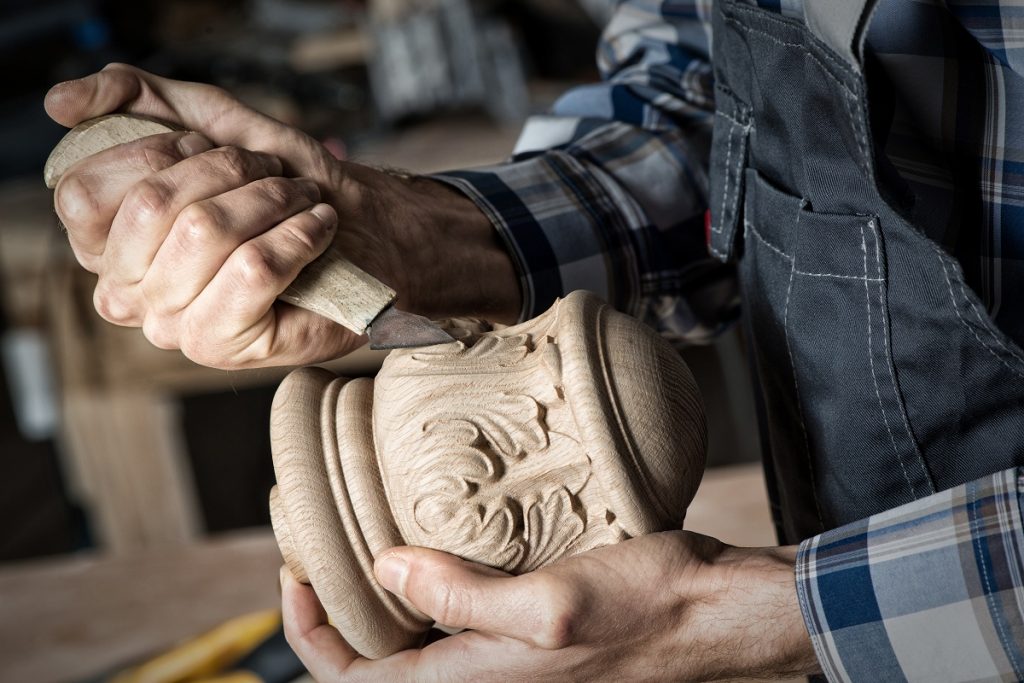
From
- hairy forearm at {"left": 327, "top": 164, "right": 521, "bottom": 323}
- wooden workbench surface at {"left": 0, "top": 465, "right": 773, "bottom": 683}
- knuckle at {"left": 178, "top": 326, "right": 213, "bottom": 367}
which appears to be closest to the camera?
knuckle at {"left": 178, "top": 326, "right": 213, "bottom": 367}

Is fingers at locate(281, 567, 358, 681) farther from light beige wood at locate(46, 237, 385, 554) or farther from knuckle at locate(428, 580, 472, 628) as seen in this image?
light beige wood at locate(46, 237, 385, 554)

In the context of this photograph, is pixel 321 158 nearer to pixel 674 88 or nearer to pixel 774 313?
pixel 774 313

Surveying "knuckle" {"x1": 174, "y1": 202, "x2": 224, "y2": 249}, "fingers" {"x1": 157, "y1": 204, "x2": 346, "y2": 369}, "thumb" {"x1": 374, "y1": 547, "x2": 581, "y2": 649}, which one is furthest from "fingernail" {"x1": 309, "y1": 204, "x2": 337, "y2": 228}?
"thumb" {"x1": 374, "y1": 547, "x2": 581, "y2": 649}

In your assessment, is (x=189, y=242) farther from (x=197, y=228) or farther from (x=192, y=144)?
(x=192, y=144)

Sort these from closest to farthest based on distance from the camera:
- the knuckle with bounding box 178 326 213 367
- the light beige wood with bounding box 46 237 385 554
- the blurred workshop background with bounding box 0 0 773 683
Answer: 1. the knuckle with bounding box 178 326 213 367
2. the blurred workshop background with bounding box 0 0 773 683
3. the light beige wood with bounding box 46 237 385 554

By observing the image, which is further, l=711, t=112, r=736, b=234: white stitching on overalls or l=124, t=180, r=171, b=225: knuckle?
l=711, t=112, r=736, b=234: white stitching on overalls

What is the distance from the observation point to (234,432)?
396 centimetres

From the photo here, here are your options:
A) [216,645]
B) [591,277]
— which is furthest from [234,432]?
[591,277]

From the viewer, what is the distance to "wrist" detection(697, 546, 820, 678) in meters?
0.98

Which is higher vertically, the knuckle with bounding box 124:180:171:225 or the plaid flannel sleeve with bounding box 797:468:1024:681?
the knuckle with bounding box 124:180:171:225

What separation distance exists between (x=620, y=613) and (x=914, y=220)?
1.74 feet

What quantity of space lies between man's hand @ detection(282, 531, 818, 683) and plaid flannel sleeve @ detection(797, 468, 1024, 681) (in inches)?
1.8

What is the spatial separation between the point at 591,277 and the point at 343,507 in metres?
0.59

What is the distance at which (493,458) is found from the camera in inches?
39.8
